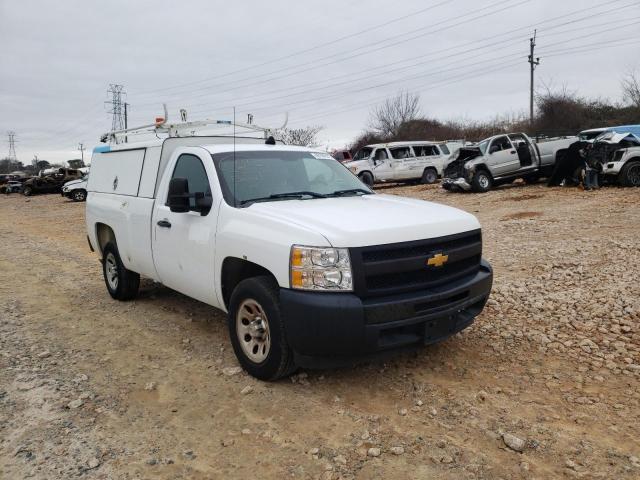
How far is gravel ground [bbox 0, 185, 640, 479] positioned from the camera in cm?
289

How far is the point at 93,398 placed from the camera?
3.72 meters

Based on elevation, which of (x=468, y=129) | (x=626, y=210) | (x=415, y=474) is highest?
(x=468, y=129)

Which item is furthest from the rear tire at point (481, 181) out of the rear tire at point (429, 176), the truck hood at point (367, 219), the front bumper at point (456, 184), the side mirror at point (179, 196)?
the side mirror at point (179, 196)

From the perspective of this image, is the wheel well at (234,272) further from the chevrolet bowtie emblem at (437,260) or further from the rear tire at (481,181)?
the rear tire at (481,181)

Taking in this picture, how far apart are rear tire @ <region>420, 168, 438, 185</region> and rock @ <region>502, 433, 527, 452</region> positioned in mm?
21137

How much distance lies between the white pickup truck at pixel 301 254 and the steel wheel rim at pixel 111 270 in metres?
1.09

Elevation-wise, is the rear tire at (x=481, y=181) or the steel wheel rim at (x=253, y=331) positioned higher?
the rear tire at (x=481, y=181)

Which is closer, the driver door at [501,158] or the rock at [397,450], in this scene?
the rock at [397,450]

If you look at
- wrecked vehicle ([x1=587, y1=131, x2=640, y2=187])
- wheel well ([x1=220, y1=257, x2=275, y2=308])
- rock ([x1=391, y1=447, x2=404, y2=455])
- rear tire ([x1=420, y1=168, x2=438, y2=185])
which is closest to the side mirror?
wheel well ([x1=220, y1=257, x2=275, y2=308])

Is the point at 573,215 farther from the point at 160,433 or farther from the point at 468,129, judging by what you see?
the point at 468,129

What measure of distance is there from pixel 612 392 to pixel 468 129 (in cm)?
4510

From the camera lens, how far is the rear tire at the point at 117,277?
6188 millimetres

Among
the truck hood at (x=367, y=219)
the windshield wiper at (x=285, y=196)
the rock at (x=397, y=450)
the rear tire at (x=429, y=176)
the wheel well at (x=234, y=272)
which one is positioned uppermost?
the rear tire at (x=429, y=176)

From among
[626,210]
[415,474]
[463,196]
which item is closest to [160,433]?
[415,474]
